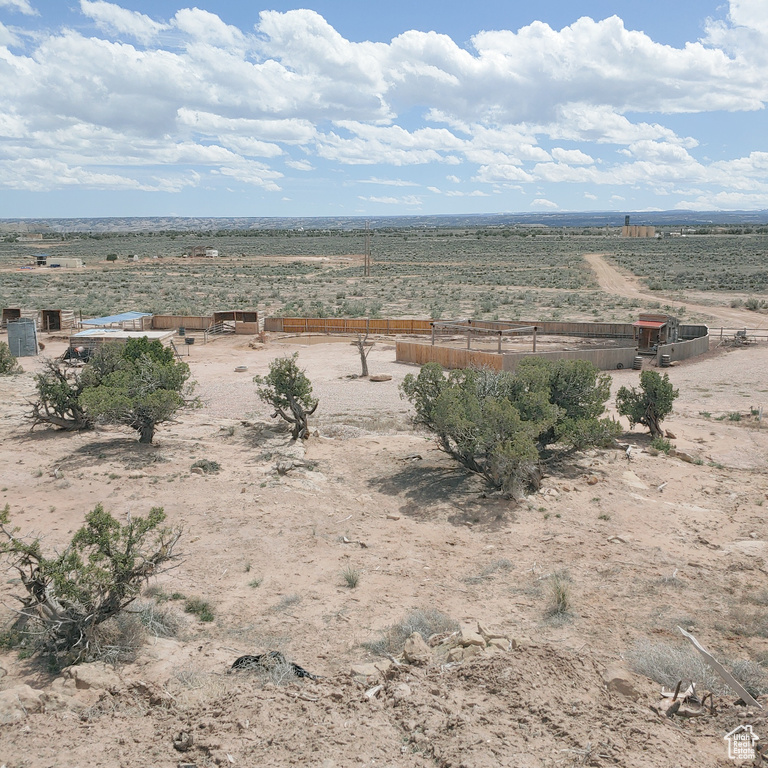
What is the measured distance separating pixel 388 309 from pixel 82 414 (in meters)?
27.8

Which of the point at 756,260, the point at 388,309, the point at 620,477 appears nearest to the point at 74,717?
the point at 620,477

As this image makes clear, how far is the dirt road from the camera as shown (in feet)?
127

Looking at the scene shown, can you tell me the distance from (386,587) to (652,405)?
10.3 meters

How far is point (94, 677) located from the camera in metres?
7.29

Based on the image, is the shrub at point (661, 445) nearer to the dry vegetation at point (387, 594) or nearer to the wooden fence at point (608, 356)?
the dry vegetation at point (387, 594)

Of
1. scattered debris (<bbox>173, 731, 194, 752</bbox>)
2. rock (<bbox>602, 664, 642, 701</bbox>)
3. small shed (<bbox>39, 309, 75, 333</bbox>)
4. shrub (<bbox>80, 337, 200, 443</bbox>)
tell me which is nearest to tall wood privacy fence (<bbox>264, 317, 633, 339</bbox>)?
small shed (<bbox>39, 309, 75, 333</bbox>)

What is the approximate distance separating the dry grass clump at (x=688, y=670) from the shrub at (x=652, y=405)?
34.5ft

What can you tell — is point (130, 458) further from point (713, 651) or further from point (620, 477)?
point (713, 651)

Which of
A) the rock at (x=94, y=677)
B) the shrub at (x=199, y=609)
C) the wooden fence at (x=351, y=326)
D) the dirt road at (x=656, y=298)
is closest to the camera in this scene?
the rock at (x=94, y=677)

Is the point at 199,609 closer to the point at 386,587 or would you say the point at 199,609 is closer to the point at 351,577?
the point at 351,577

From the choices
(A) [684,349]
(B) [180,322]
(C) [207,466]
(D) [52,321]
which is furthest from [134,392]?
(D) [52,321]

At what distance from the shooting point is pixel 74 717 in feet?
21.4

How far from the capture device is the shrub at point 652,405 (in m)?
17.5

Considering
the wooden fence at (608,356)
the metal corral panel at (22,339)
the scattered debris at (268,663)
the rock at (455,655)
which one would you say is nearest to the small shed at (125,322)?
the metal corral panel at (22,339)
